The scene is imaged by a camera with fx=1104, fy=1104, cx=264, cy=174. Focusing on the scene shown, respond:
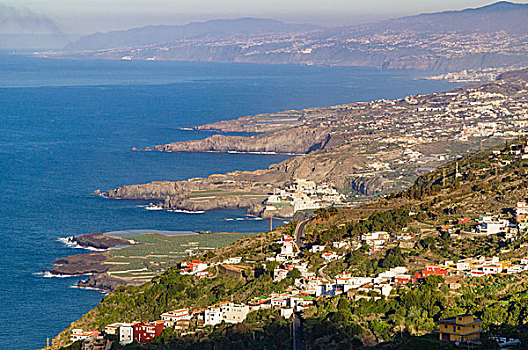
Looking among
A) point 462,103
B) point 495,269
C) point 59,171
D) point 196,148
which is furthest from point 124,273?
point 462,103

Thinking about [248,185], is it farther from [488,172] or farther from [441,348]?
[441,348]

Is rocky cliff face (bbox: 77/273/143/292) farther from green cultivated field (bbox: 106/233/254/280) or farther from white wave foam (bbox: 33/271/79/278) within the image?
white wave foam (bbox: 33/271/79/278)

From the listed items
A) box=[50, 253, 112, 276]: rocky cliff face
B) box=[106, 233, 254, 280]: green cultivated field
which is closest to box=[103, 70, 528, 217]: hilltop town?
box=[106, 233, 254, 280]: green cultivated field

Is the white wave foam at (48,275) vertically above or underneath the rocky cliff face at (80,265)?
above

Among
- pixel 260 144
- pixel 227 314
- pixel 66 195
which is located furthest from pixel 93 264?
pixel 260 144

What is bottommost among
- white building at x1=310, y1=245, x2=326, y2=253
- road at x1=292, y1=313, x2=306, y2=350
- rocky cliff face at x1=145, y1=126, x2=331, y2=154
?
rocky cliff face at x1=145, y1=126, x2=331, y2=154

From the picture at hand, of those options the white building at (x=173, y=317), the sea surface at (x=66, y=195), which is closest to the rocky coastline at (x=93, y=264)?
the sea surface at (x=66, y=195)

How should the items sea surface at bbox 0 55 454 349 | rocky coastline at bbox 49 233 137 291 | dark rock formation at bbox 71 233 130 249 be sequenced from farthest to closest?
dark rock formation at bbox 71 233 130 249, rocky coastline at bbox 49 233 137 291, sea surface at bbox 0 55 454 349

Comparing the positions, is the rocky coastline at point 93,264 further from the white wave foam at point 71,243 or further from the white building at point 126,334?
the white building at point 126,334
